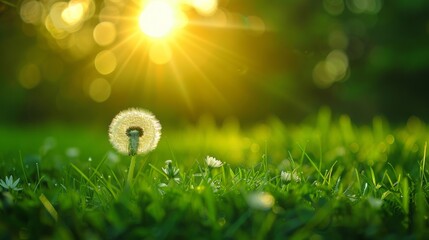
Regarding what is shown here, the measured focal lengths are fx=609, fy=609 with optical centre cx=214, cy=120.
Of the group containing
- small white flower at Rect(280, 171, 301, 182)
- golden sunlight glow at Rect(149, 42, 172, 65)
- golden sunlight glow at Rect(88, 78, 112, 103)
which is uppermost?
small white flower at Rect(280, 171, 301, 182)

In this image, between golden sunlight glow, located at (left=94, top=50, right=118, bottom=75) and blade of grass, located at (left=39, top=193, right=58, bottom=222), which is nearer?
blade of grass, located at (left=39, top=193, right=58, bottom=222)

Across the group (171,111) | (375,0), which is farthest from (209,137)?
(171,111)

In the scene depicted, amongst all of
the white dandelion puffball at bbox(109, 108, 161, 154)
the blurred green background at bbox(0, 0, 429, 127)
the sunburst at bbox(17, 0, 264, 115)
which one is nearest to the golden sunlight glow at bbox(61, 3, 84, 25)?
the sunburst at bbox(17, 0, 264, 115)

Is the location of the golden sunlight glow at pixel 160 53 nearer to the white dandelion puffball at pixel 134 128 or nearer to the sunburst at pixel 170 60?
the sunburst at pixel 170 60

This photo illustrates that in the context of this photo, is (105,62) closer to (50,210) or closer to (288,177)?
(288,177)

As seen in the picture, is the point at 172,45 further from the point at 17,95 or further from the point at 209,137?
the point at 209,137

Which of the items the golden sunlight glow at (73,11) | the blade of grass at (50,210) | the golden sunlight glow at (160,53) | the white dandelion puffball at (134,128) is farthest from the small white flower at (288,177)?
the golden sunlight glow at (160,53)

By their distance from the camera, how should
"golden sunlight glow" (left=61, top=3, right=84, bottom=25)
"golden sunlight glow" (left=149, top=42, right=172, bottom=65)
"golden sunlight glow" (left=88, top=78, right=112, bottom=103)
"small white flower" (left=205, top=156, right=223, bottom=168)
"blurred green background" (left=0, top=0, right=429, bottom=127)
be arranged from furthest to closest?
"golden sunlight glow" (left=88, top=78, right=112, bottom=103), "golden sunlight glow" (left=149, top=42, right=172, bottom=65), "blurred green background" (left=0, top=0, right=429, bottom=127), "golden sunlight glow" (left=61, top=3, right=84, bottom=25), "small white flower" (left=205, top=156, right=223, bottom=168)

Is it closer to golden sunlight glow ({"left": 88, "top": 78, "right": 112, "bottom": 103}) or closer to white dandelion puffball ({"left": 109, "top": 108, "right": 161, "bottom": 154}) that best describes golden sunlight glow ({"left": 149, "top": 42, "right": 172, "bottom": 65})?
golden sunlight glow ({"left": 88, "top": 78, "right": 112, "bottom": 103})

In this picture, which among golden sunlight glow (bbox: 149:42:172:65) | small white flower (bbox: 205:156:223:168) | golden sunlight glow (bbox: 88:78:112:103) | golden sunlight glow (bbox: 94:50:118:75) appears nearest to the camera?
small white flower (bbox: 205:156:223:168)

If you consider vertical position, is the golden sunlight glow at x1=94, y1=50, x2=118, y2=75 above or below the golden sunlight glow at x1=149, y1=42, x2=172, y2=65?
below
